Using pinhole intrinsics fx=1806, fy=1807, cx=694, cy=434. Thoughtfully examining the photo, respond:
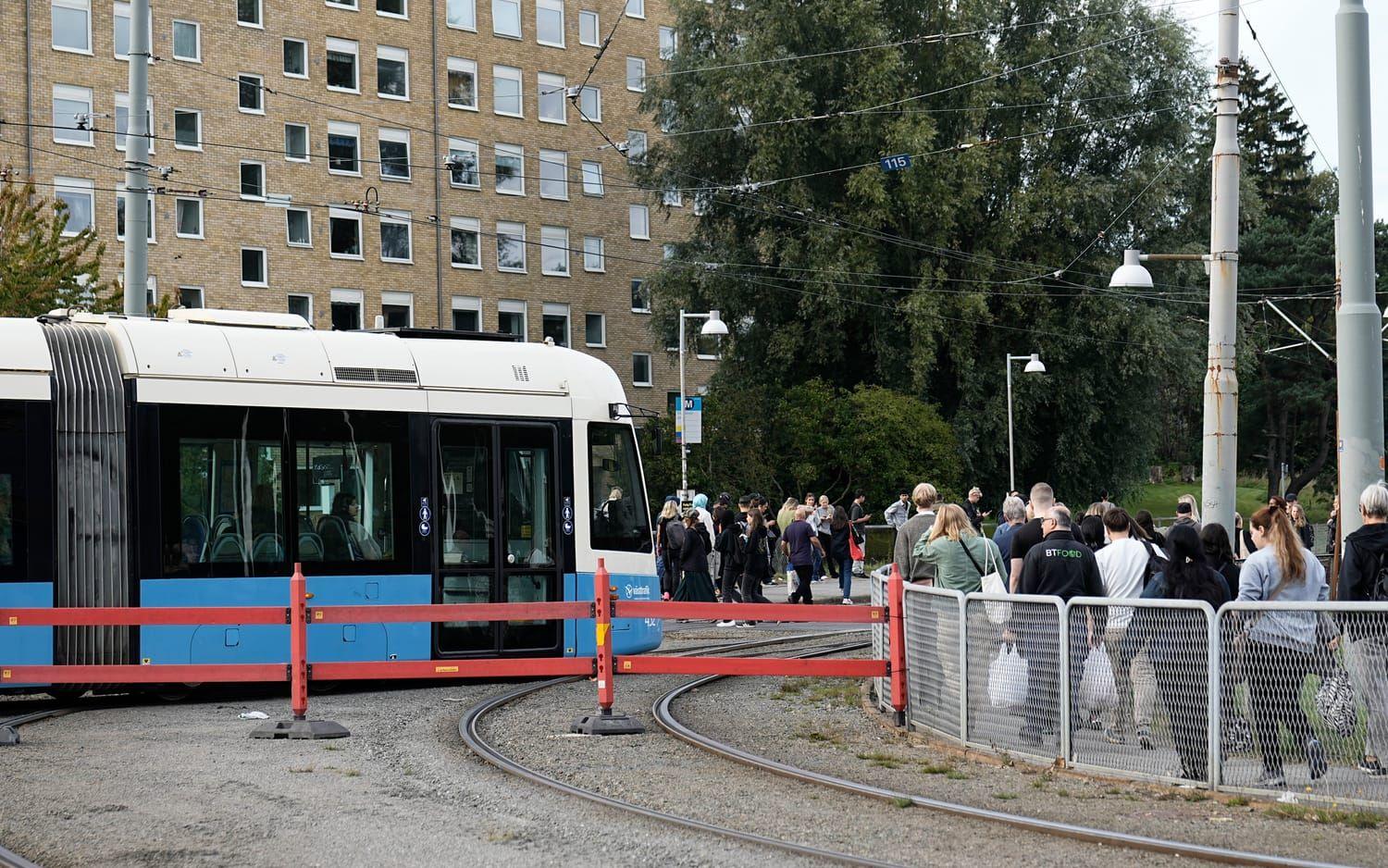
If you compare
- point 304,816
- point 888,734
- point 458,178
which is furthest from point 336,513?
point 458,178

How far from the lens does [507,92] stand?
195 ft

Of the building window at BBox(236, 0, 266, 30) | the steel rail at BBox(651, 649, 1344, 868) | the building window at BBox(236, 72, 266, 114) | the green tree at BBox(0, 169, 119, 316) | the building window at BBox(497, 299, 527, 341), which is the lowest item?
the steel rail at BBox(651, 649, 1344, 868)

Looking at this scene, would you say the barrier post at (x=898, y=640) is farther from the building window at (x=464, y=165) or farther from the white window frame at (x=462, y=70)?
the white window frame at (x=462, y=70)

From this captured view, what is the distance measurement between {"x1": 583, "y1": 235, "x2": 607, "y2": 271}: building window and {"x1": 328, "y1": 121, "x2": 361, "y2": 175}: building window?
9226 millimetres

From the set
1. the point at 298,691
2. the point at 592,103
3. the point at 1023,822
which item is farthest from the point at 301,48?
the point at 1023,822

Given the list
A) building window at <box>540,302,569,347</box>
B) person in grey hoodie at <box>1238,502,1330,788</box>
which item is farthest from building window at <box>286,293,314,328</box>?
person in grey hoodie at <box>1238,502,1330,788</box>

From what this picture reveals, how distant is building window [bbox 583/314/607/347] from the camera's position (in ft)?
205

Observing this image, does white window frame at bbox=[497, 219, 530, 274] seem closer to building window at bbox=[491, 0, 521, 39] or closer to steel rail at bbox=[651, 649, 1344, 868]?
building window at bbox=[491, 0, 521, 39]

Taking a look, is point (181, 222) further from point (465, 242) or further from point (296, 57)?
point (465, 242)

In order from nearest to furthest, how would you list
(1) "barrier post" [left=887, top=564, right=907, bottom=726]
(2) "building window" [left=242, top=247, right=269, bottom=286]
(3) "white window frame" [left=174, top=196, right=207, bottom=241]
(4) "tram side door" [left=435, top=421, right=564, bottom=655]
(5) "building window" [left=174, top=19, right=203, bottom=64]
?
(1) "barrier post" [left=887, top=564, right=907, bottom=726], (4) "tram side door" [left=435, top=421, right=564, bottom=655], (5) "building window" [left=174, top=19, right=203, bottom=64], (3) "white window frame" [left=174, top=196, right=207, bottom=241], (2) "building window" [left=242, top=247, right=269, bottom=286]

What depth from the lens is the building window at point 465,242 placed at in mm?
58250

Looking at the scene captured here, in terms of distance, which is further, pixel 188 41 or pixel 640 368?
pixel 640 368

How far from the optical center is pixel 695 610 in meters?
12.3

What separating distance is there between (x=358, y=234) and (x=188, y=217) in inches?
224
